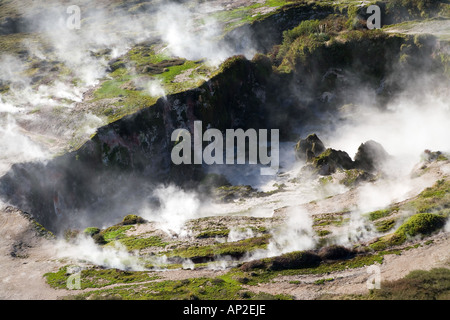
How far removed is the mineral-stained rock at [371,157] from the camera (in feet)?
164

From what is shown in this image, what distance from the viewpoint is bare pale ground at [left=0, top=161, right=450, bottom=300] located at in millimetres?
27797

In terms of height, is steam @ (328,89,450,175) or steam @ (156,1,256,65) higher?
steam @ (156,1,256,65)

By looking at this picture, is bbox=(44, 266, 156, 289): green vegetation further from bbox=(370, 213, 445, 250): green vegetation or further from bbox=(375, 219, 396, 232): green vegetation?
bbox=(375, 219, 396, 232): green vegetation

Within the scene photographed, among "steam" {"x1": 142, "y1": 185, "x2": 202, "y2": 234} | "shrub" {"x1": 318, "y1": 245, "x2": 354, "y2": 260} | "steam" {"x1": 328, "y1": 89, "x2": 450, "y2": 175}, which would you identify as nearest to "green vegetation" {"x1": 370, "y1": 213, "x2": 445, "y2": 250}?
"shrub" {"x1": 318, "y1": 245, "x2": 354, "y2": 260}

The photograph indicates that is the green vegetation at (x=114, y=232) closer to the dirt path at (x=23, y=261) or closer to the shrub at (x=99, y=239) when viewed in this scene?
the shrub at (x=99, y=239)

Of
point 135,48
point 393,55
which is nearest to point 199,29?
point 135,48

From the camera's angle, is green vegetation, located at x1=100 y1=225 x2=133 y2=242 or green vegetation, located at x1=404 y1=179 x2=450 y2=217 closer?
green vegetation, located at x1=404 y1=179 x2=450 y2=217

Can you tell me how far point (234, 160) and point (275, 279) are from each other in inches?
1307

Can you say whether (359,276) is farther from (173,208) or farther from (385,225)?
(173,208)

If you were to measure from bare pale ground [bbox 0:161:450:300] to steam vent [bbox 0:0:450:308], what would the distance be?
0.56 ft

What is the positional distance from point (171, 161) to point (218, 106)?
14.6 m

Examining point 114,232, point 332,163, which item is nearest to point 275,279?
point 114,232

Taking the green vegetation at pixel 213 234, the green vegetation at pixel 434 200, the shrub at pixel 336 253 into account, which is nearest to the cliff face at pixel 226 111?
the green vegetation at pixel 213 234

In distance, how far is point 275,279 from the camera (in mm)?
30156
